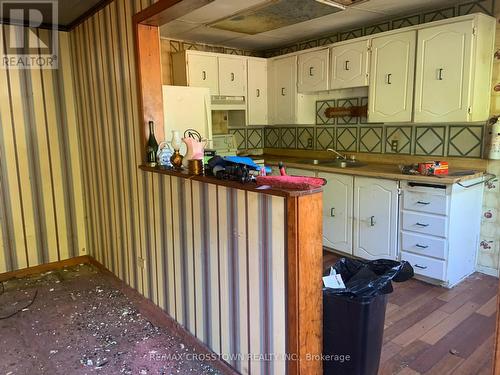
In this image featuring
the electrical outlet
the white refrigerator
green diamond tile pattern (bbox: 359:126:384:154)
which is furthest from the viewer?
green diamond tile pattern (bbox: 359:126:384:154)

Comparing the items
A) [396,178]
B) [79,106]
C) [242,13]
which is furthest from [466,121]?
[79,106]

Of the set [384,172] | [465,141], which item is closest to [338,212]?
[384,172]

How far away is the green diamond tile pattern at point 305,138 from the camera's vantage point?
4492 mm

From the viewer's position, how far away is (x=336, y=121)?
418 centimetres

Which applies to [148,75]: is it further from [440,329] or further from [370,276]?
[440,329]

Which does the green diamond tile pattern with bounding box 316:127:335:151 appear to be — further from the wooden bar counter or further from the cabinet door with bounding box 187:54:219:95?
the wooden bar counter

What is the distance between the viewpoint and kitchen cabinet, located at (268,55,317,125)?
424 cm

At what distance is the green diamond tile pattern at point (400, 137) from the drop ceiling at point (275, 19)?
101 centimetres

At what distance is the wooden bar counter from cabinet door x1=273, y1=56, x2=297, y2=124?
2352 millimetres

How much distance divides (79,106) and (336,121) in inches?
102

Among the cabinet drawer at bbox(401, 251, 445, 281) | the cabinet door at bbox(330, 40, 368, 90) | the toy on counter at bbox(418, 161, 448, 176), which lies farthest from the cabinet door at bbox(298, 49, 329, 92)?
the cabinet drawer at bbox(401, 251, 445, 281)

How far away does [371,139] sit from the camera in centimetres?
385

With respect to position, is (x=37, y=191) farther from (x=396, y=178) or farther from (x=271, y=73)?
(x=396, y=178)

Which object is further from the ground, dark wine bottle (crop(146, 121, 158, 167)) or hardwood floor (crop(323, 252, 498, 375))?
dark wine bottle (crop(146, 121, 158, 167))
